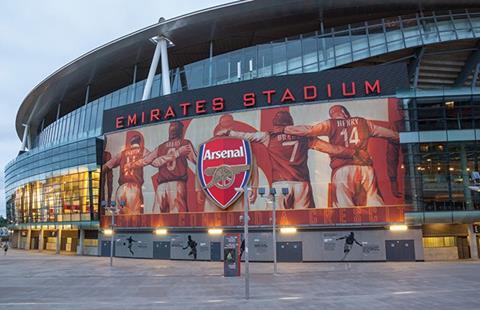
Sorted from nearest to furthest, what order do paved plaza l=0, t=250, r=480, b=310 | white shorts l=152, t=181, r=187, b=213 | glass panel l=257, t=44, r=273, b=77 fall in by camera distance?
paved plaza l=0, t=250, r=480, b=310
white shorts l=152, t=181, r=187, b=213
glass panel l=257, t=44, r=273, b=77

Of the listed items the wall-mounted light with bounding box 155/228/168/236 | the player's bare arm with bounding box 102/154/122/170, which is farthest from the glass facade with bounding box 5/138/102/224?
the wall-mounted light with bounding box 155/228/168/236

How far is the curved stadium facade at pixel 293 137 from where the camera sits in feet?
117

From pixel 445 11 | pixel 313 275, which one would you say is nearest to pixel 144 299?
pixel 313 275

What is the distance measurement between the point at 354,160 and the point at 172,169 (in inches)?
672

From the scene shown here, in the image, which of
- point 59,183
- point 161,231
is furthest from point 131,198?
point 59,183

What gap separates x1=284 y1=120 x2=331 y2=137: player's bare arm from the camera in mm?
37531

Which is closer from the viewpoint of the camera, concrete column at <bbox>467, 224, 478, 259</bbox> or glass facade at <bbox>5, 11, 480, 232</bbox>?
glass facade at <bbox>5, 11, 480, 232</bbox>

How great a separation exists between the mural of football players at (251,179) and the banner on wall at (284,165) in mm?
92

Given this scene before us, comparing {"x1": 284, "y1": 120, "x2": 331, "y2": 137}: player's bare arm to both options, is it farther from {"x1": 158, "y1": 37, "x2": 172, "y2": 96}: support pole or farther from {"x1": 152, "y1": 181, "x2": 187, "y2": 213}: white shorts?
{"x1": 158, "y1": 37, "x2": 172, "y2": 96}: support pole

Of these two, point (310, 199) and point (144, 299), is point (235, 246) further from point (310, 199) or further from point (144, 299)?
point (310, 199)

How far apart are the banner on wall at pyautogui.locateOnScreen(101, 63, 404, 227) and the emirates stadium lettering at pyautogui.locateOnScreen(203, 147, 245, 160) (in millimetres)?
91

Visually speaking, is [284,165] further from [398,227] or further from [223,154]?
[398,227]

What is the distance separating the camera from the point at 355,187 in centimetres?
3612

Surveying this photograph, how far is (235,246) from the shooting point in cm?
2673
